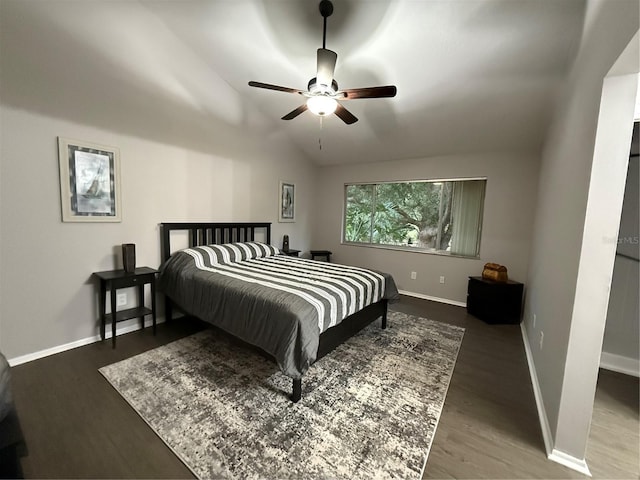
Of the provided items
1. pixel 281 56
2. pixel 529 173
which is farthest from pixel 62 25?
pixel 529 173

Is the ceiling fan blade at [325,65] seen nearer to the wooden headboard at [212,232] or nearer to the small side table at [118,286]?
the wooden headboard at [212,232]

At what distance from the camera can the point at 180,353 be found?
2424mm

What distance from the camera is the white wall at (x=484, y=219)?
11.7 ft

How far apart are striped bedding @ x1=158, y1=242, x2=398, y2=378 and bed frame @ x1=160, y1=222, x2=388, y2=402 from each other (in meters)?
0.12

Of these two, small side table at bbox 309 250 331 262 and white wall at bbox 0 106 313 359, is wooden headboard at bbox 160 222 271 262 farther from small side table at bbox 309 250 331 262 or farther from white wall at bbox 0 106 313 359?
small side table at bbox 309 250 331 262

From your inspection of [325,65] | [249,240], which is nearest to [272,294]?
[325,65]

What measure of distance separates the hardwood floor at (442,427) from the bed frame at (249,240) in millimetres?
878

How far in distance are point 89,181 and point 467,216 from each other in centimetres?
462

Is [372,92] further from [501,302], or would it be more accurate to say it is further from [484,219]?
[501,302]

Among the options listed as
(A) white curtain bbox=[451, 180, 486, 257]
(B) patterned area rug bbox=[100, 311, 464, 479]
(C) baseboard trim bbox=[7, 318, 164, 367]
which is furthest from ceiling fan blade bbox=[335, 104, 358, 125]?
(C) baseboard trim bbox=[7, 318, 164, 367]

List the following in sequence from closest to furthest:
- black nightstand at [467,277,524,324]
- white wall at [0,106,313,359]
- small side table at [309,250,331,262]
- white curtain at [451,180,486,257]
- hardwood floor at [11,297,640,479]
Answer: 1. hardwood floor at [11,297,640,479]
2. white wall at [0,106,313,359]
3. black nightstand at [467,277,524,324]
4. white curtain at [451,180,486,257]
5. small side table at [309,250,331,262]

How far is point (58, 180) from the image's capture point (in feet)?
7.48

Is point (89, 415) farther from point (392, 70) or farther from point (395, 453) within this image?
point (392, 70)

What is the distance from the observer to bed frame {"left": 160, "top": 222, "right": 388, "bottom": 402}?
84.7 inches
